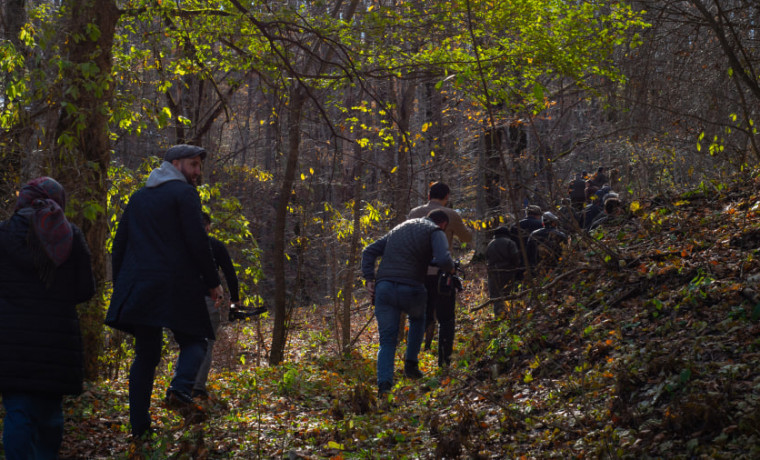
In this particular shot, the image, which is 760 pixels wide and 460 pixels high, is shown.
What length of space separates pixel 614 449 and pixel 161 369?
8.71m

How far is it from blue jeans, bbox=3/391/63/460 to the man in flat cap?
2.96 feet

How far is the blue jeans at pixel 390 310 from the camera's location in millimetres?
6758

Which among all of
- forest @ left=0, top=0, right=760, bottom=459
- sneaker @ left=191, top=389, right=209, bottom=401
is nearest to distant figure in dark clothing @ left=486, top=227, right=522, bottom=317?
forest @ left=0, top=0, right=760, bottom=459

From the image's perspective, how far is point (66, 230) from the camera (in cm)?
431

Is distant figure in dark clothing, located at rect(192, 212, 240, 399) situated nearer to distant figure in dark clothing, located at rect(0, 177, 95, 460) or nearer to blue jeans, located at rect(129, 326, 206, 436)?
blue jeans, located at rect(129, 326, 206, 436)

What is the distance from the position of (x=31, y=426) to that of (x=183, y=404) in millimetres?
1513

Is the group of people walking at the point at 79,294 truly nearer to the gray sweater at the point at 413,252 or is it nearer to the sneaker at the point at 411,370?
the gray sweater at the point at 413,252

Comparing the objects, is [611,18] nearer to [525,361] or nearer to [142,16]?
[525,361]

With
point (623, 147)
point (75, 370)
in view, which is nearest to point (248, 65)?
point (75, 370)

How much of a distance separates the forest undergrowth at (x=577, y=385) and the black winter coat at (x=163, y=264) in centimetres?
88

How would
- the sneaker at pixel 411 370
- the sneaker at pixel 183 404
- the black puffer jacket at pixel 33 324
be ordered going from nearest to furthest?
1. the black puffer jacket at pixel 33 324
2. the sneaker at pixel 183 404
3. the sneaker at pixel 411 370

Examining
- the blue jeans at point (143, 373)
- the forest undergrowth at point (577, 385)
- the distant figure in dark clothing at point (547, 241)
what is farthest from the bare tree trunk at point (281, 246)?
the blue jeans at point (143, 373)

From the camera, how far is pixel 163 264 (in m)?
5.08

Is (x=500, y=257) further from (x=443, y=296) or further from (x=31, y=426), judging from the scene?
(x=31, y=426)
